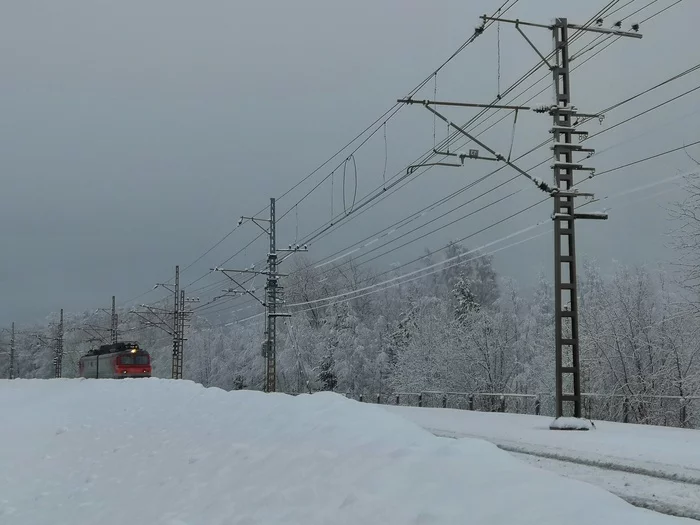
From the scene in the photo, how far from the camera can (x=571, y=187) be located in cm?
1844

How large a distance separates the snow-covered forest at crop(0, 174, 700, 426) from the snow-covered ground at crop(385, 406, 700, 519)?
46.5 ft

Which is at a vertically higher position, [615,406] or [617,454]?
[617,454]

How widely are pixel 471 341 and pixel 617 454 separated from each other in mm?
38517

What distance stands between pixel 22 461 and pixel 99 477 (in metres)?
5.35

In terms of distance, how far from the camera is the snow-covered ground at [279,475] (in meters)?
5.97

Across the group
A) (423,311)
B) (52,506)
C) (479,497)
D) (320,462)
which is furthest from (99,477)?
(423,311)

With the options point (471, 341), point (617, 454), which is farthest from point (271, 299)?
point (617, 454)

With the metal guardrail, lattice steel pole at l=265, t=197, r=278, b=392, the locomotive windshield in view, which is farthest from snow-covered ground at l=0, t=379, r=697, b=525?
the locomotive windshield

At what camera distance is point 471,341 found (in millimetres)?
50062

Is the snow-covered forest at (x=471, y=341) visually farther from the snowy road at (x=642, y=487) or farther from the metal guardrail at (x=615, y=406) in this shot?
the snowy road at (x=642, y=487)

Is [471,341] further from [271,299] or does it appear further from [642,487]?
[642,487]

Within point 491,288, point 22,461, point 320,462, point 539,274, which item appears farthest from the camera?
point 539,274

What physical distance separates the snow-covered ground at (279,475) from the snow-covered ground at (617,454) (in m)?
2.19

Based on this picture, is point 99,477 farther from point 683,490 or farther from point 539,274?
point 539,274
